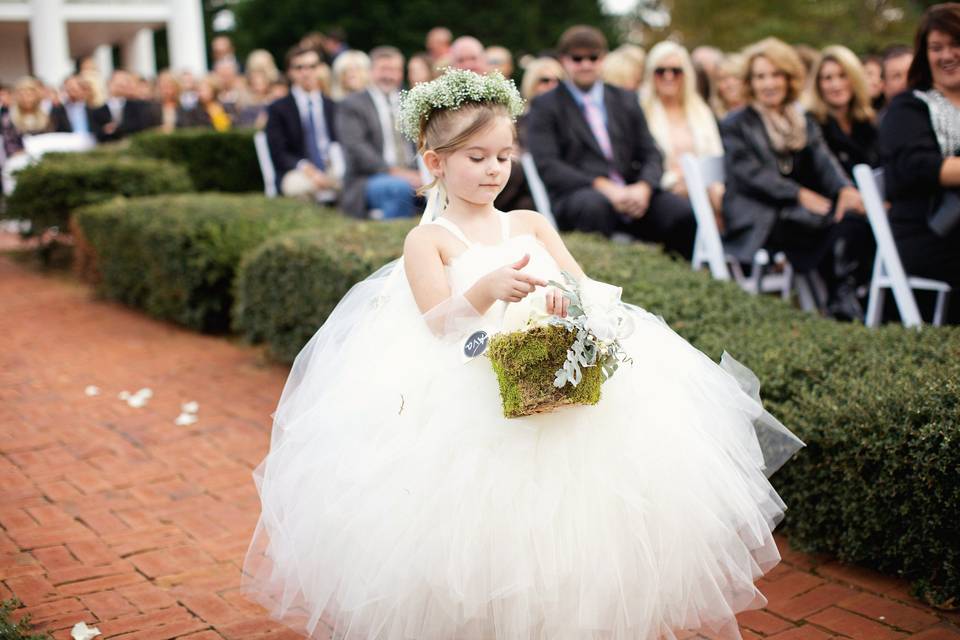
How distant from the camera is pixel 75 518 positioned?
438cm

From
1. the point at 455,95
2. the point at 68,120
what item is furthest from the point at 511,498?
the point at 68,120

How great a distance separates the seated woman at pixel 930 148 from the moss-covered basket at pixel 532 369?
337cm

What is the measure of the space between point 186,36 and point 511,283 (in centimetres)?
2868

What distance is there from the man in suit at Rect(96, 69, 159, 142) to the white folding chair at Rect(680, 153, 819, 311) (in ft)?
35.0

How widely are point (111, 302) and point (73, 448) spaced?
3.89m

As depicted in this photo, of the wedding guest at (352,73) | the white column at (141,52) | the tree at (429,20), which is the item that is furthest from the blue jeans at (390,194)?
the tree at (429,20)

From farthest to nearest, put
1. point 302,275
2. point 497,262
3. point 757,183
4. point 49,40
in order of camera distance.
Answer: point 49,40 < point 757,183 < point 302,275 < point 497,262

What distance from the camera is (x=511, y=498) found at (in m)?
2.68

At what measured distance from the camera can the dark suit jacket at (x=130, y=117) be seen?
14.9m

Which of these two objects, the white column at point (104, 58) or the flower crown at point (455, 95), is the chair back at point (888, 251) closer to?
the flower crown at point (455, 95)

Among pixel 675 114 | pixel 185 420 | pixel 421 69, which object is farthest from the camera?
pixel 421 69

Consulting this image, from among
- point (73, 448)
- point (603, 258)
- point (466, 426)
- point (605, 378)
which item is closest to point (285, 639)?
point (466, 426)

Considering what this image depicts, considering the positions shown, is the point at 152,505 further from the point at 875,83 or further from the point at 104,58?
the point at 104,58

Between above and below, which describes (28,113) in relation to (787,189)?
above
